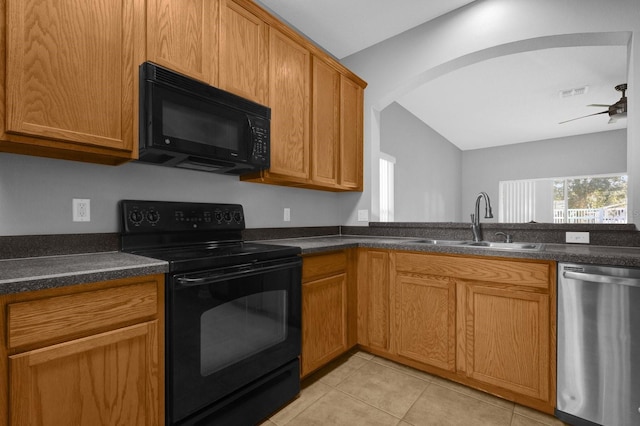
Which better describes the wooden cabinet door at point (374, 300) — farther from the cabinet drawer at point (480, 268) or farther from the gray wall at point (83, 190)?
the gray wall at point (83, 190)

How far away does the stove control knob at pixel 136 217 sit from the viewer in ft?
5.25

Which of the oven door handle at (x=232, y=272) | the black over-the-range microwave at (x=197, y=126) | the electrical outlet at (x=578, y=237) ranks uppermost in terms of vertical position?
the black over-the-range microwave at (x=197, y=126)

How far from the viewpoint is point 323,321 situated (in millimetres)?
2061

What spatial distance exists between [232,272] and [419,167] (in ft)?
14.5

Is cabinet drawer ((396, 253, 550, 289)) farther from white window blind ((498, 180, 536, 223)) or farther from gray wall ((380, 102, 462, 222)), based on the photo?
white window blind ((498, 180, 536, 223))

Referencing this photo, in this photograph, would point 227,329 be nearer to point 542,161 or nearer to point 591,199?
point 542,161

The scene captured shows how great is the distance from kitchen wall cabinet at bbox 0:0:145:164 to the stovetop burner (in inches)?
13.4

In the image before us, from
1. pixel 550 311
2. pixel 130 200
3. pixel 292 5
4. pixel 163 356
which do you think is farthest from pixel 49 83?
pixel 550 311

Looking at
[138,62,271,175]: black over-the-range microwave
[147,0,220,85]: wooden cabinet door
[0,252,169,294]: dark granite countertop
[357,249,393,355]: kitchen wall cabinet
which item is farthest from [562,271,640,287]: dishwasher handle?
[147,0,220,85]: wooden cabinet door

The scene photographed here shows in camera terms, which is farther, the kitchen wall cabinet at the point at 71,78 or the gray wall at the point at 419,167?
the gray wall at the point at 419,167

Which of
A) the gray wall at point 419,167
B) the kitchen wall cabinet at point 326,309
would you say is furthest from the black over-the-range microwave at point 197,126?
the gray wall at point 419,167

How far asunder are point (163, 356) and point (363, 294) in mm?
1477

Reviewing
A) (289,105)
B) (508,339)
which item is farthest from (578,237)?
(289,105)

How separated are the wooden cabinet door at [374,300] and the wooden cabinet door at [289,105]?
0.80 meters
